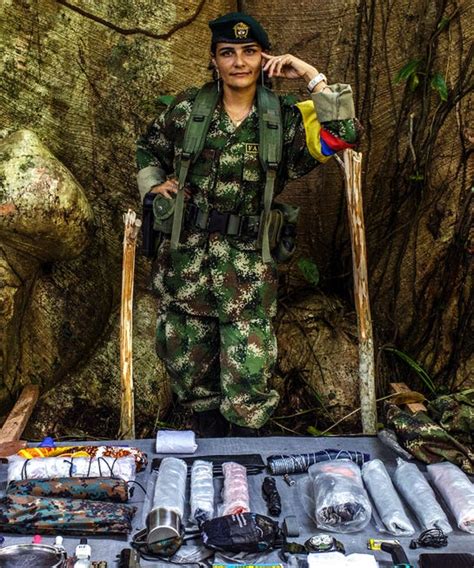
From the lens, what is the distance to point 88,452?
140 inches

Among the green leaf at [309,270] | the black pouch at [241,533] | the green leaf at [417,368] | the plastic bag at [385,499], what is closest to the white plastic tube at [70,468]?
the black pouch at [241,533]

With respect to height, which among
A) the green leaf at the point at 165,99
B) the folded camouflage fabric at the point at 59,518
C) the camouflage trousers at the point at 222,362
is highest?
the green leaf at the point at 165,99

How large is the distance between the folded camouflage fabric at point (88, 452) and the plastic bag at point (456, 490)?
1.31m

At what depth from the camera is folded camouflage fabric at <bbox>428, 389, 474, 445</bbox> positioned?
12.9ft

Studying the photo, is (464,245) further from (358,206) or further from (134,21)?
(134,21)

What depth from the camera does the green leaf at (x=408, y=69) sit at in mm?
4387

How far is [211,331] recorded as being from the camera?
402cm

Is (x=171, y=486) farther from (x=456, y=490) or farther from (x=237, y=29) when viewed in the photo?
(x=237, y=29)

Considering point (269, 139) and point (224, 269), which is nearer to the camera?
point (269, 139)

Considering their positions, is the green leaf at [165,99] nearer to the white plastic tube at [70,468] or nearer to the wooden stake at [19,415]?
the wooden stake at [19,415]

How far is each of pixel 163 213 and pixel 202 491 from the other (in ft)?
4.39

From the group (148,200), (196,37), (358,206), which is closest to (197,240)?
(148,200)

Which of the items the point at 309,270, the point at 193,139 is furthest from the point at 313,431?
the point at 193,139

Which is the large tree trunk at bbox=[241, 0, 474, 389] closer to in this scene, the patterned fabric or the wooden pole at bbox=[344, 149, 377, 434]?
the wooden pole at bbox=[344, 149, 377, 434]
